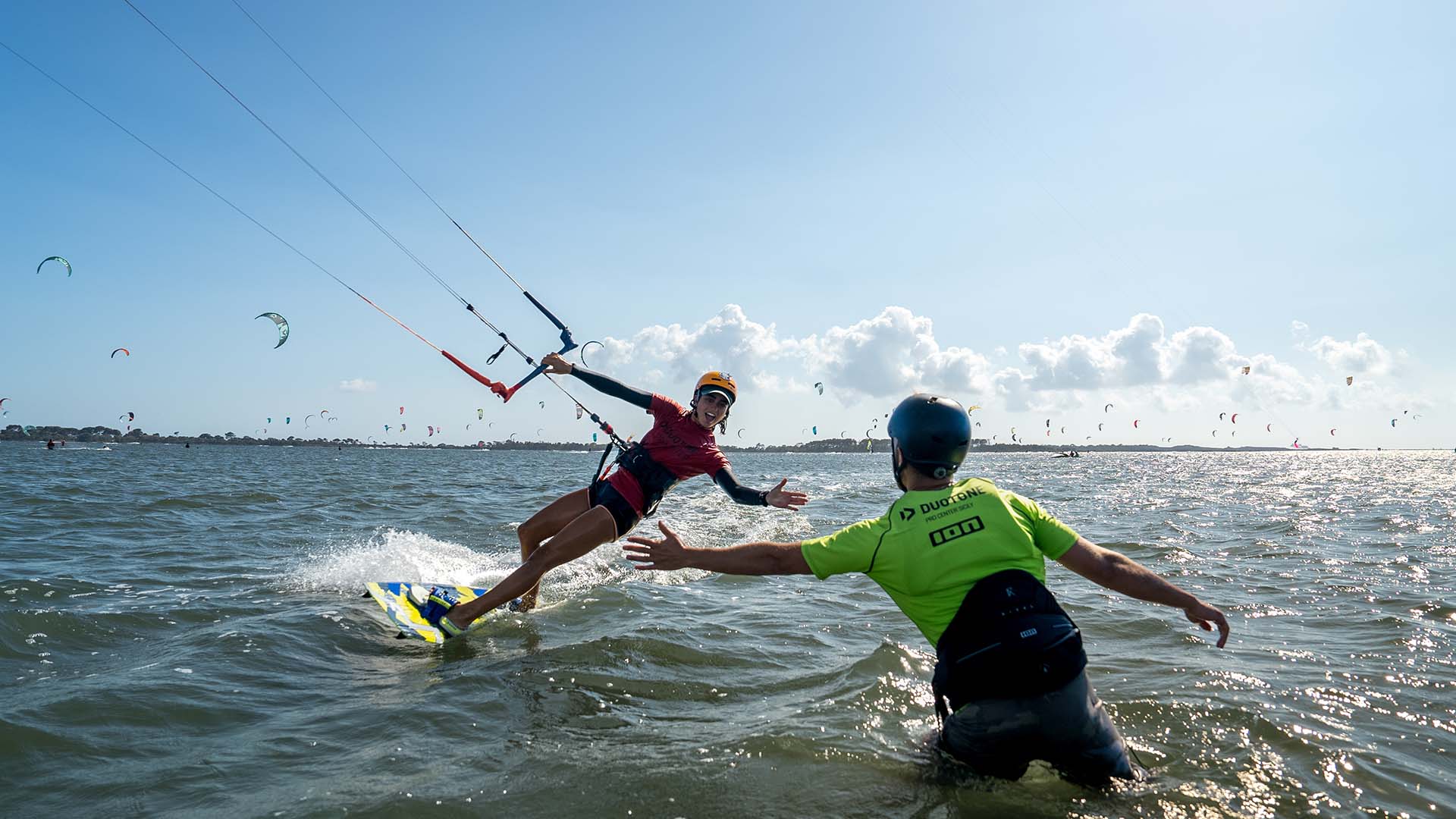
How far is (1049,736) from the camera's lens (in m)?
3.60

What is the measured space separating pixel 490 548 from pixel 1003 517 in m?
12.0

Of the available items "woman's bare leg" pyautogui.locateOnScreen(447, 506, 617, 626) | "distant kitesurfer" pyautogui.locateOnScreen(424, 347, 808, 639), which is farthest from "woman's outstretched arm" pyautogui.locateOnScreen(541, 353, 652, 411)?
"woman's bare leg" pyautogui.locateOnScreen(447, 506, 617, 626)

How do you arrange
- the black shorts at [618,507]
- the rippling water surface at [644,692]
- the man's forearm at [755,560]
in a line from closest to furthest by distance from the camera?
1. the man's forearm at [755,560]
2. the rippling water surface at [644,692]
3. the black shorts at [618,507]

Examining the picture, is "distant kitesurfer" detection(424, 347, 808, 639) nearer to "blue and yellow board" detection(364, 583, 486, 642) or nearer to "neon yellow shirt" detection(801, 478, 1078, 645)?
"blue and yellow board" detection(364, 583, 486, 642)

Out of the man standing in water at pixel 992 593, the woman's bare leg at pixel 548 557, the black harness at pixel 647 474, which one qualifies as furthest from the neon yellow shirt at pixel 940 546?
the black harness at pixel 647 474

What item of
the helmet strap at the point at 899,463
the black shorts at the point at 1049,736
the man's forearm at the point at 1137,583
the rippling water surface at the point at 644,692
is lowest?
the rippling water surface at the point at 644,692

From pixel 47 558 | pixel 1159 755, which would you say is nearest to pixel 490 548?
pixel 47 558

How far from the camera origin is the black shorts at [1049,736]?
3.60 m

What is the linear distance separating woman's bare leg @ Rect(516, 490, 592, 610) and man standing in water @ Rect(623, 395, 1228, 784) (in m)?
5.12

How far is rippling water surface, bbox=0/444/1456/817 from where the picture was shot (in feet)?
13.4

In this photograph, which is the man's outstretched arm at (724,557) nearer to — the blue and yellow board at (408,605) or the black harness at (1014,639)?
the black harness at (1014,639)

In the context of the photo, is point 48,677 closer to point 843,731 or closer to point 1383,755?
point 843,731

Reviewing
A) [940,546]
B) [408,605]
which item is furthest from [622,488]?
[940,546]

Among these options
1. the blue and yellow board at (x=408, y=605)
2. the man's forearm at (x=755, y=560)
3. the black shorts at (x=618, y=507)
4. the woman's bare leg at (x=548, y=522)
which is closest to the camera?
the man's forearm at (x=755, y=560)
